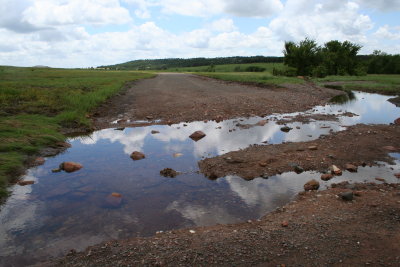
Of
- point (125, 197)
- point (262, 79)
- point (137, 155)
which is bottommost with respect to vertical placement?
point (125, 197)

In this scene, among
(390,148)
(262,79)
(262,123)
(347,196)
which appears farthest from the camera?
(262,79)

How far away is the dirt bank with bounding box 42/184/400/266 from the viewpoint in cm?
395

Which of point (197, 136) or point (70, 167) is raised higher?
point (197, 136)

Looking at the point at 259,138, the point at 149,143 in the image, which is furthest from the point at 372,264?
the point at 149,143

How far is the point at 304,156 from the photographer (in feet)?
26.9

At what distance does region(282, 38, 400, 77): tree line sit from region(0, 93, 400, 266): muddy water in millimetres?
48163

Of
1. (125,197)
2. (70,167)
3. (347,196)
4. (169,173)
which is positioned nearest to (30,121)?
(70,167)

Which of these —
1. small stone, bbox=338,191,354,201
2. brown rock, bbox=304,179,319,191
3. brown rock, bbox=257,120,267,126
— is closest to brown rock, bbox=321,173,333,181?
brown rock, bbox=304,179,319,191

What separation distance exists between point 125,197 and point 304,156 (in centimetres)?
481

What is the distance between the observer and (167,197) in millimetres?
6219

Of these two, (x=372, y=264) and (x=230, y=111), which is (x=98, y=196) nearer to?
(x=372, y=264)

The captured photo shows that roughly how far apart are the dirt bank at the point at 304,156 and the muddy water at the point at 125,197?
0.35m

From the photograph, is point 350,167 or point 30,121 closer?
point 350,167

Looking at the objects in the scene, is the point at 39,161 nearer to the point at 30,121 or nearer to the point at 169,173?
the point at 169,173
